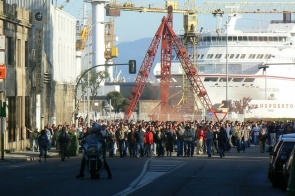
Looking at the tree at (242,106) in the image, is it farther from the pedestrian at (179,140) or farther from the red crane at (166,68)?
the pedestrian at (179,140)

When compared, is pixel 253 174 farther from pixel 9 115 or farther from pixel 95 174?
pixel 9 115

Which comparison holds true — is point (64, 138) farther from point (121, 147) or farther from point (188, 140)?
point (188, 140)

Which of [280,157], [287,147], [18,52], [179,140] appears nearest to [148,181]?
[280,157]

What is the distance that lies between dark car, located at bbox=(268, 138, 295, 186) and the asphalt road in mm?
348

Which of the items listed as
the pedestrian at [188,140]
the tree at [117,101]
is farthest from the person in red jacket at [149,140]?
the tree at [117,101]

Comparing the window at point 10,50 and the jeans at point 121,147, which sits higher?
the window at point 10,50

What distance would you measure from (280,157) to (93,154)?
17.6ft

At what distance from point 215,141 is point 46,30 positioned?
26.4m

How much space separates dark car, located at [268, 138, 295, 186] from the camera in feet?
83.7

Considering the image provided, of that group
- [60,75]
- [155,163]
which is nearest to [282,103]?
[60,75]

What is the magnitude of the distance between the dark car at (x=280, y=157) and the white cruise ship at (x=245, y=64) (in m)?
92.6

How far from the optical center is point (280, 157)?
25.7m

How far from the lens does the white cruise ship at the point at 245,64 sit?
120625mm

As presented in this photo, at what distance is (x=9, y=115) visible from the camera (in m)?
55.5
